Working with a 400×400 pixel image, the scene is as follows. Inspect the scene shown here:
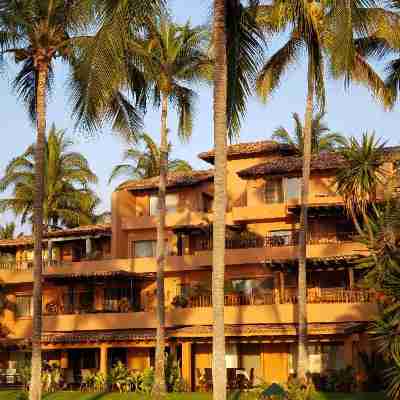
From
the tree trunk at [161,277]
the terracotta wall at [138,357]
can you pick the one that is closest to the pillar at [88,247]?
the terracotta wall at [138,357]

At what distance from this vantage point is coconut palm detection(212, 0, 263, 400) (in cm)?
2028

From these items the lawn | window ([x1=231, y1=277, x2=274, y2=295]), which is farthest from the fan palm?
window ([x1=231, y1=277, x2=274, y2=295])

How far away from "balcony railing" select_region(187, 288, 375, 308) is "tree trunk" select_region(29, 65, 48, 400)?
670 inches

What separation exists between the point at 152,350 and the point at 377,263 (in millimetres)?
26885

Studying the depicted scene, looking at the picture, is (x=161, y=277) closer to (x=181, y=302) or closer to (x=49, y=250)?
(x=181, y=302)

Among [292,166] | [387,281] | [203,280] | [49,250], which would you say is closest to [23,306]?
[49,250]

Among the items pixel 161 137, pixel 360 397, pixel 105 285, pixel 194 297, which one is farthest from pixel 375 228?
pixel 105 285

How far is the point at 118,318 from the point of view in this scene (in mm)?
46000

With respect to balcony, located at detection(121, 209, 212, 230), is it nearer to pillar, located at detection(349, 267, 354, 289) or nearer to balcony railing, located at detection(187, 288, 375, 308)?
balcony railing, located at detection(187, 288, 375, 308)

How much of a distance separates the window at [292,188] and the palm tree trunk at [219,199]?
25437 millimetres

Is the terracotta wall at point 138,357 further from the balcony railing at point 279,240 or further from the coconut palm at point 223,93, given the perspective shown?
the coconut palm at point 223,93

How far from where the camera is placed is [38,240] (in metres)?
28.0

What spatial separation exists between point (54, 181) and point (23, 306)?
33.2 feet

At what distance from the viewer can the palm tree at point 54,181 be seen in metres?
58.5
